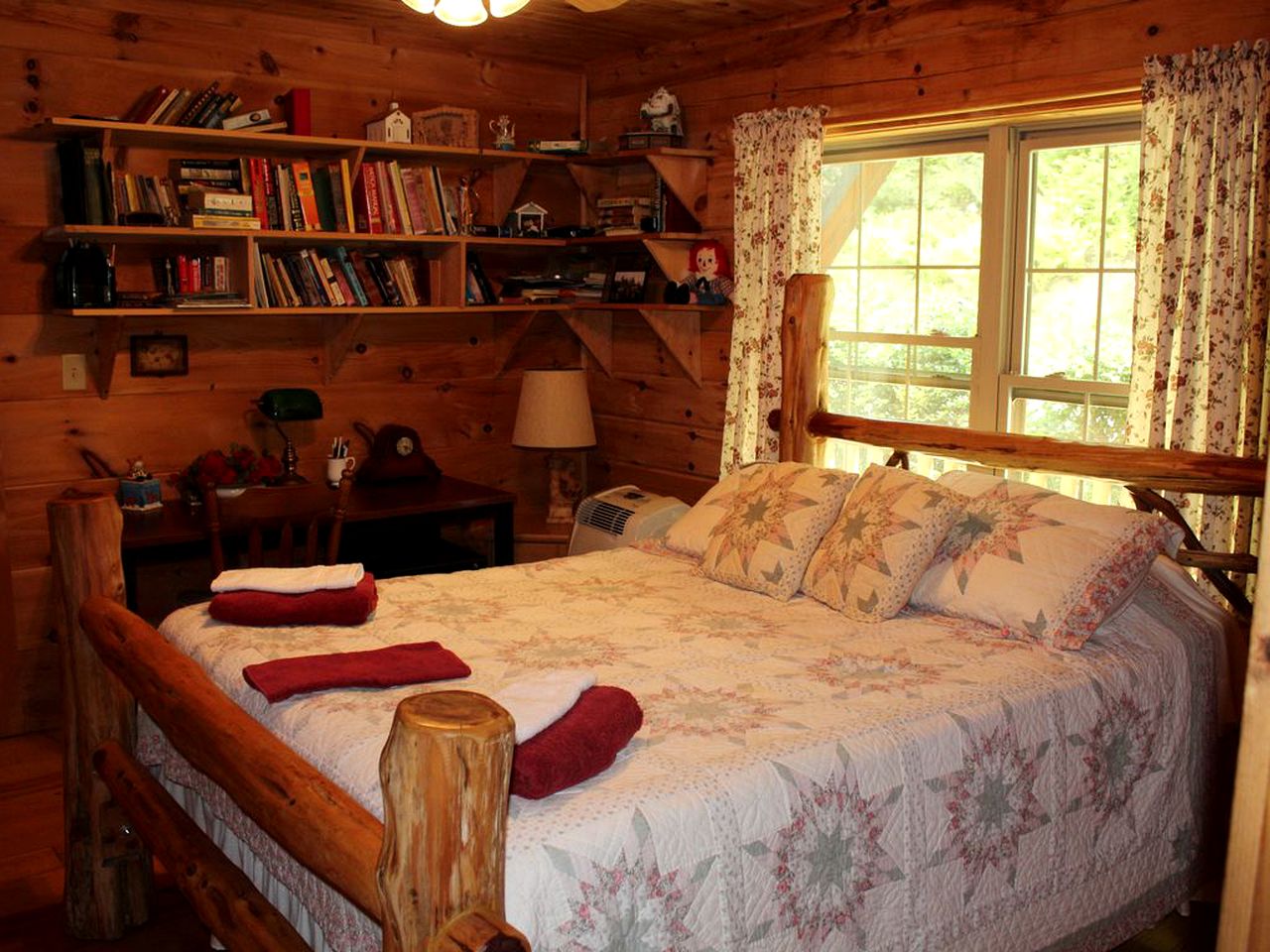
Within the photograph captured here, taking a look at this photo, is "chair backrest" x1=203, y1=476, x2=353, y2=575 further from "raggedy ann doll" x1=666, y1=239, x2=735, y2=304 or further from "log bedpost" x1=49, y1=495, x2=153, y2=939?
"raggedy ann doll" x1=666, y1=239, x2=735, y2=304

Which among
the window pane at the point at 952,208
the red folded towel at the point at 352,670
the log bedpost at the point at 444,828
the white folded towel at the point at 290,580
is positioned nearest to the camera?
the log bedpost at the point at 444,828

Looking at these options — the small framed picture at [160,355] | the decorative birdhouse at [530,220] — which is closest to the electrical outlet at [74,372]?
the small framed picture at [160,355]

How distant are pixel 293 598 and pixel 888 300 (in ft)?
7.10

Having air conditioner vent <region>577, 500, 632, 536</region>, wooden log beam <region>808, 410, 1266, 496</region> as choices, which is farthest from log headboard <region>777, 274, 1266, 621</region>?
air conditioner vent <region>577, 500, 632, 536</region>

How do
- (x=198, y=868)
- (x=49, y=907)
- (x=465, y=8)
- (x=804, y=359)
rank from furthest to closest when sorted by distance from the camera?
(x=804, y=359) → (x=49, y=907) → (x=465, y=8) → (x=198, y=868)

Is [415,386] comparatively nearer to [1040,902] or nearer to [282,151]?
[282,151]

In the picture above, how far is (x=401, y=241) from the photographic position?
434 cm

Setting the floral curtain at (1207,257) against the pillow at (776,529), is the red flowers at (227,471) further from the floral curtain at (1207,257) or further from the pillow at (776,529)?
the floral curtain at (1207,257)

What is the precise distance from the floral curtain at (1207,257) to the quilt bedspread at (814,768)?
0.42 meters

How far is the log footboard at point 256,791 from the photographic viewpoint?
Result: 1435 mm

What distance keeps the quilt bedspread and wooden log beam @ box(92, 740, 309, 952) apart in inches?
2.7

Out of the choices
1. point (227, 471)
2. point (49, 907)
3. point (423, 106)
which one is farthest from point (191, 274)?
point (49, 907)

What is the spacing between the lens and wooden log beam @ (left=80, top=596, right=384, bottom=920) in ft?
5.32

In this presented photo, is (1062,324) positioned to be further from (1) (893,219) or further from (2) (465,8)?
(2) (465,8)
